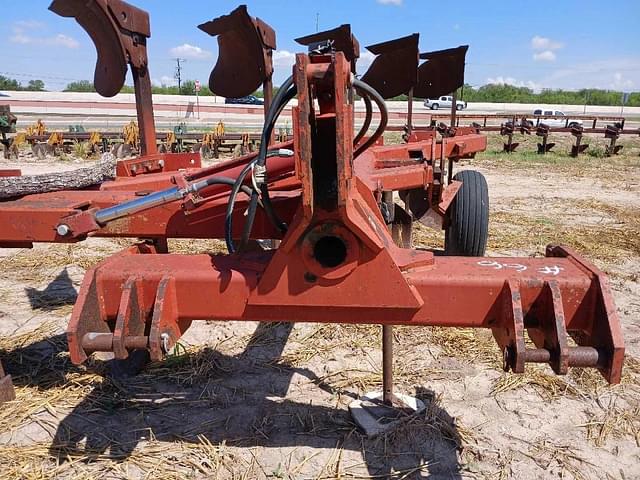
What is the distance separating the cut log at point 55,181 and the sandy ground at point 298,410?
44.5 inches

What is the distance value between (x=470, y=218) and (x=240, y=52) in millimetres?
2093

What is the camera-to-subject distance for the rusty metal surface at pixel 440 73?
5438mm

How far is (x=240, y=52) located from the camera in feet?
11.9

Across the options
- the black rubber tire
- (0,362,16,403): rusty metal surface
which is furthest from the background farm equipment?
the black rubber tire

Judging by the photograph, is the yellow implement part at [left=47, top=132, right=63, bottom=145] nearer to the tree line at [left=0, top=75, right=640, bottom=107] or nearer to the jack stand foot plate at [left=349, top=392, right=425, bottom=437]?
the jack stand foot plate at [left=349, top=392, right=425, bottom=437]

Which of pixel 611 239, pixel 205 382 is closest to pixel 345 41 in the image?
pixel 205 382

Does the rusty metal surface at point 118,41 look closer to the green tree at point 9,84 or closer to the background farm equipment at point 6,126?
the background farm equipment at point 6,126

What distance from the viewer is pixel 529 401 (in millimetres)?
2797

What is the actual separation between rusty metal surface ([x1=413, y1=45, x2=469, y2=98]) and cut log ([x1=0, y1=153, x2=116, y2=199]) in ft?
12.6

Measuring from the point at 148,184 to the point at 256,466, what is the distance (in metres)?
1.46

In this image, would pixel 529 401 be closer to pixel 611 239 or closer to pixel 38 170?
pixel 611 239

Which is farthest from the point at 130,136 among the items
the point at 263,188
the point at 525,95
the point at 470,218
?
the point at 525,95

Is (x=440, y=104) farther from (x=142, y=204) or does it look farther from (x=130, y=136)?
(x=142, y=204)

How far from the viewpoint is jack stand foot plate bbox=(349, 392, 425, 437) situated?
2.54 m
